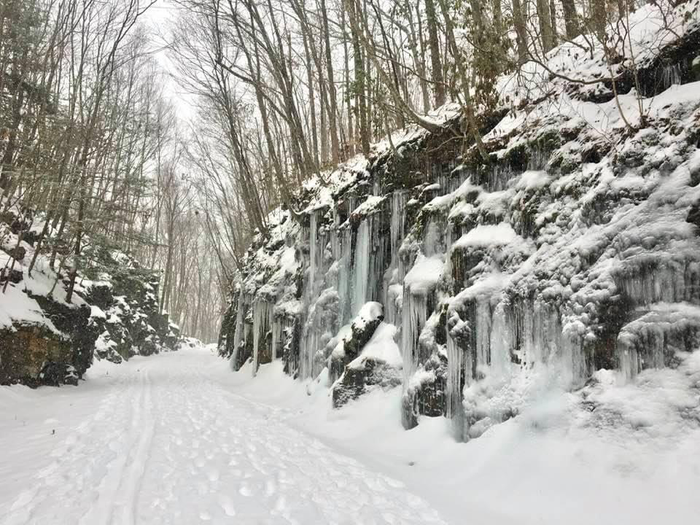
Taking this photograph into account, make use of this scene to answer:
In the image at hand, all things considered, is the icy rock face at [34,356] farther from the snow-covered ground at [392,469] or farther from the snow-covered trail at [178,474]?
the snow-covered ground at [392,469]

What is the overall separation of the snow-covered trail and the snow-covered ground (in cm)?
2

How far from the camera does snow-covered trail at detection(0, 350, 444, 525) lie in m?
3.18

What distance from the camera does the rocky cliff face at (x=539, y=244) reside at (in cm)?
346

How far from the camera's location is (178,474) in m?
4.03

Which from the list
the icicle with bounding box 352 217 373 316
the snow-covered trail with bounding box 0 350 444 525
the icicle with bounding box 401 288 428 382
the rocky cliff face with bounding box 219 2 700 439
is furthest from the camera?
the icicle with bounding box 352 217 373 316

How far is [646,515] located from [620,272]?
Result: 5.82ft

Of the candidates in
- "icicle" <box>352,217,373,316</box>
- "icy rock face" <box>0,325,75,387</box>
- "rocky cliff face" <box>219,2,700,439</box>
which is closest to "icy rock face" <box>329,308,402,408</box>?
"rocky cliff face" <box>219,2,700,439</box>

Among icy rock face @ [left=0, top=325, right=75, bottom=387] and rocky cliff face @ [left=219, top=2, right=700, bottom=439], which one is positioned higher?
rocky cliff face @ [left=219, top=2, right=700, bottom=439]

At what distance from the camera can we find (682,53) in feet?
13.6

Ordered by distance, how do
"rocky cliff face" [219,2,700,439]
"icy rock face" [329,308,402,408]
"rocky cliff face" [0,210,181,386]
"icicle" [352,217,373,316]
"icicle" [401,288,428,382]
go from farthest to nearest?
"rocky cliff face" [0,210,181,386] → "icicle" [352,217,373,316] → "icy rock face" [329,308,402,408] → "icicle" [401,288,428,382] → "rocky cliff face" [219,2,700,439]

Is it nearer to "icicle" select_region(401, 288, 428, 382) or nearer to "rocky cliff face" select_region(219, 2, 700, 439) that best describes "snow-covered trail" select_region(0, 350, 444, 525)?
"rocky cliff face" select_region(219, 2, 700, 439)

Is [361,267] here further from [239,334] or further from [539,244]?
[239,334]

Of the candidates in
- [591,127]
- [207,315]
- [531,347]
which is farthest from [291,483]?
[207,315]

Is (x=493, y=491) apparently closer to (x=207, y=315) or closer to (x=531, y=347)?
(x=531, y=347)
